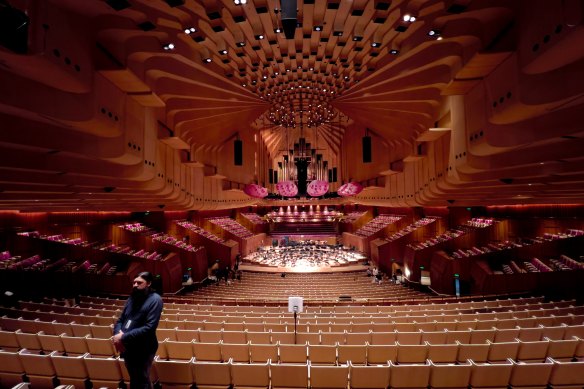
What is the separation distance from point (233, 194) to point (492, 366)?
20131 millimetres

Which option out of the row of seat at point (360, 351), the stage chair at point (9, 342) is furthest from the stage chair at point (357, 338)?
the stage chair at point (9, 342)

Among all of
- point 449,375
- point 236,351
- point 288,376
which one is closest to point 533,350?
point 449,375

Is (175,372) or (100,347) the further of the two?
(100,347)

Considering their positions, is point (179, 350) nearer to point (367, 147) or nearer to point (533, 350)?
point (533, 350)

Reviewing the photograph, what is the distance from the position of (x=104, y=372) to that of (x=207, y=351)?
1383 mm

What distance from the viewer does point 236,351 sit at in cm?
493

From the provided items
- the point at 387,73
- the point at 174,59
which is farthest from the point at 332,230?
the point at 174,59

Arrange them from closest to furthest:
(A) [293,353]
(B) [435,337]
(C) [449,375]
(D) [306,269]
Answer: (C) [449,375] < (A) [293,353] < (B) [435,337] < (D) [306,269]

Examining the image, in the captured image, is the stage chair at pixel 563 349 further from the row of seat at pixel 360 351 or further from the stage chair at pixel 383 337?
the stage chair at pixel 383 337

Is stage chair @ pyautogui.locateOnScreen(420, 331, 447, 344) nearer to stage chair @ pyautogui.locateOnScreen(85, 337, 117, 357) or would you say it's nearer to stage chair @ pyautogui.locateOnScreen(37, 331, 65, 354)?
stage chair @ pyautogui.locateOnScreen(85, 337, 117, 357)

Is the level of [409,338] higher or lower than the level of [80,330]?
lower

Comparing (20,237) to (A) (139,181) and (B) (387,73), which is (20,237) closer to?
(A) (139,181)

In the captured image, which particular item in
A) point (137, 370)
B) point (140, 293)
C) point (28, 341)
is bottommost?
point (28, 341)

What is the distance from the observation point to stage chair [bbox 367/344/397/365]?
4891mm
